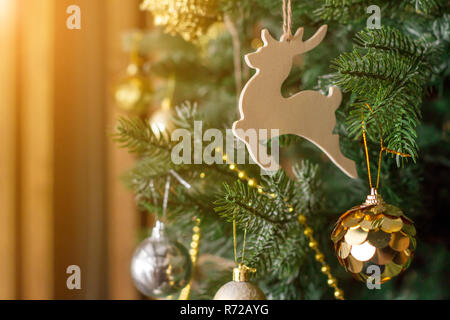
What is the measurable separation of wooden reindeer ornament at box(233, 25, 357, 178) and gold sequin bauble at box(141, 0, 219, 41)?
0.57 ft

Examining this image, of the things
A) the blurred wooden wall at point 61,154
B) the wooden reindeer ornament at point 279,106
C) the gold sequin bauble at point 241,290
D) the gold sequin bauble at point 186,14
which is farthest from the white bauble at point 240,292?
the blurred wooden wall at point 61,154

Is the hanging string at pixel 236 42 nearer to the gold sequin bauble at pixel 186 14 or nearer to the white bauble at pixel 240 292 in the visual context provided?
the gold sequin bauble at pixel 186 14

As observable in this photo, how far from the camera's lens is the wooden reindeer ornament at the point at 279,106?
41 cm

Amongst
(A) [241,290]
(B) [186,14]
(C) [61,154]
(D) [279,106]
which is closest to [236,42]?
(B) [186,14]

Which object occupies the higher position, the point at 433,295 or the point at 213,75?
the point at 213,75

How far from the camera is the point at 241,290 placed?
413 mm

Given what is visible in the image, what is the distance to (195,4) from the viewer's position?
1.82ft

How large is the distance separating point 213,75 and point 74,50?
1.76 feet

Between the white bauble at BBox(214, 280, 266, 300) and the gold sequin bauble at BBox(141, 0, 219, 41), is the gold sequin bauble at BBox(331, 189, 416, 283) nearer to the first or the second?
the white bauble at BBox(214, 280, 266, 300)

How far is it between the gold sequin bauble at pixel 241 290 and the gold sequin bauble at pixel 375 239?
3.5 inches

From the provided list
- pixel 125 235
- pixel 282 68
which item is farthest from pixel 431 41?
pixel 125 235

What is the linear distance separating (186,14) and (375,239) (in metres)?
0.36

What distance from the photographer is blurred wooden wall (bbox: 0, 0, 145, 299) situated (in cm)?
103
